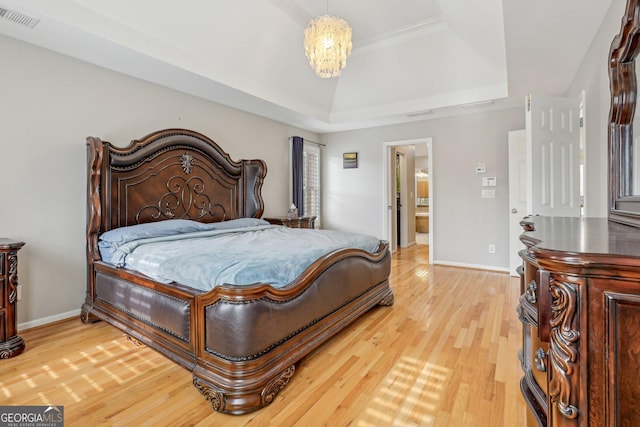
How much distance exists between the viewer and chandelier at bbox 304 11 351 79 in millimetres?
2811

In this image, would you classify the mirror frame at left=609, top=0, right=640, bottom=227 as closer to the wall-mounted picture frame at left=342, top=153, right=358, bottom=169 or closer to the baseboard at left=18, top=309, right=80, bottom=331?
the baseboard at left=18, top=309, right=80, bottom=331


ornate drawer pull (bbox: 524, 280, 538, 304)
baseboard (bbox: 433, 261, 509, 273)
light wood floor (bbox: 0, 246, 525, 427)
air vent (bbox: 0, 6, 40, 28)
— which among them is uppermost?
air vent (bbox: 0, 6, 40, 28)

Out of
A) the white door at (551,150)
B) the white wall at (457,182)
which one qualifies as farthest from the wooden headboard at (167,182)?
the white door at (551,150)

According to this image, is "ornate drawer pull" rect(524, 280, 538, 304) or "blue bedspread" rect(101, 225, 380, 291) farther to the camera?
"blue bedspread" rect(101, 225, 380, 291)

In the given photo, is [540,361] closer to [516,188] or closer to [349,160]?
[516,188]

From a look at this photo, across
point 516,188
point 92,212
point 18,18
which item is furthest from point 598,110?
point 18,18

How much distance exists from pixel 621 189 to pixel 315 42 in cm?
251

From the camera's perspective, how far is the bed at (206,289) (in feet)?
5.34

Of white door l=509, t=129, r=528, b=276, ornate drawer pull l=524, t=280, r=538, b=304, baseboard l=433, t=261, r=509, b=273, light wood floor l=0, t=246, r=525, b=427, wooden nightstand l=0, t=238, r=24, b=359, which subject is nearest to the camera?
ornate drawer pull l=524, t=280, r=538, b=304

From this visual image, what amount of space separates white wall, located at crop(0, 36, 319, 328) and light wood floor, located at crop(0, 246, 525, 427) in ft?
1.35

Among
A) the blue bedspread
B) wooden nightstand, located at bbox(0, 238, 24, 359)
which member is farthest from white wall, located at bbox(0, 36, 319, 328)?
the blue bedspread

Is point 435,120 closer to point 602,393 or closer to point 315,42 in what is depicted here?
point 315,42

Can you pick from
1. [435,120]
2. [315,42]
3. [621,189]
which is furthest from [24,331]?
[435,120]

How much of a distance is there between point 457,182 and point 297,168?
270 cm
